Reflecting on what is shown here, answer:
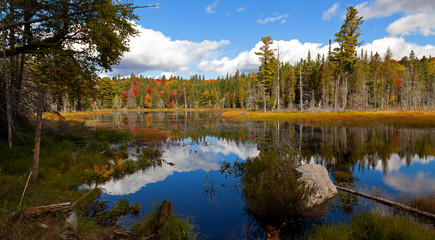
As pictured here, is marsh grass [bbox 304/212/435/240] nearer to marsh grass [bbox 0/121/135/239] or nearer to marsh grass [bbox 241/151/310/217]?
marsh grass [bbox 241/151/310/217]

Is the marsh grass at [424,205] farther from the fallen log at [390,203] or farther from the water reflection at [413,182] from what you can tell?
the water reflection at [413,182]

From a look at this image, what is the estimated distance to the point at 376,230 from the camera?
452 cm

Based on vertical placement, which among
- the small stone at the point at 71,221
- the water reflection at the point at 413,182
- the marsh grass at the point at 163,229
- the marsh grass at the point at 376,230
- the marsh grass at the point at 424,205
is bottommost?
the water reflection at the point at 413,182

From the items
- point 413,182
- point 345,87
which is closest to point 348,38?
point 345,87

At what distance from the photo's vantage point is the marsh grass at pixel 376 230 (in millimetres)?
4023

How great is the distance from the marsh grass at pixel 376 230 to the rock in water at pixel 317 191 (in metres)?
1.22

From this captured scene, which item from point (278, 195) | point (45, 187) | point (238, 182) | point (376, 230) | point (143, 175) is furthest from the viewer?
point (143, 175)

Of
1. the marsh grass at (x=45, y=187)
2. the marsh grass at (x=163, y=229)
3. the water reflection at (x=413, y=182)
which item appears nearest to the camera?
the marsh grass at (x=45, y=187)

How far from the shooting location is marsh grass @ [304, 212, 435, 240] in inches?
158

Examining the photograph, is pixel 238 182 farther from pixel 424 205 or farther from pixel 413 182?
pixel 413 182

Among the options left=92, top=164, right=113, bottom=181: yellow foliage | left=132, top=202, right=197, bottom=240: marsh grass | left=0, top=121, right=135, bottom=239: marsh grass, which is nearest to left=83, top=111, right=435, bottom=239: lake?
left=92, top=164, right=113, bottom=181: yellow foliage

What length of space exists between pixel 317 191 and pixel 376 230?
191 centimetres

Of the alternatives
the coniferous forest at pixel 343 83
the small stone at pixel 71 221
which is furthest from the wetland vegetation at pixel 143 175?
the coniferous forest at pixel 343 83

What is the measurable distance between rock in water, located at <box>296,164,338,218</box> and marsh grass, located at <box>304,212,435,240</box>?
47.9 inches
